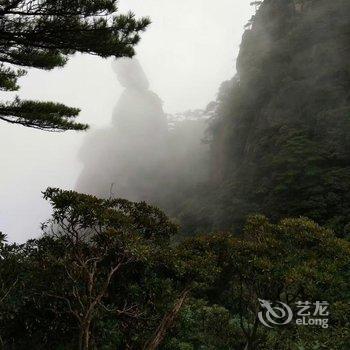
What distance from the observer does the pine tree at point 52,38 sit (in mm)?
8359

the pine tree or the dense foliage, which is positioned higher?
the pine tree

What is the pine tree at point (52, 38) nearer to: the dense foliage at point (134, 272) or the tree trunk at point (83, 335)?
the dense foliage at point (134, 272)

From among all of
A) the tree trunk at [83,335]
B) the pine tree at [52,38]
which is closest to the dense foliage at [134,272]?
the tree trunk at [83,335]

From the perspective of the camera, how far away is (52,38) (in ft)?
29.5

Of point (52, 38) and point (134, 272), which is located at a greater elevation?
point (52, 38)

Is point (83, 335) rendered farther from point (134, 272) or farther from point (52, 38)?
point (52, 38)

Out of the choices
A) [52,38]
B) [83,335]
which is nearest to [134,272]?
[83,335]

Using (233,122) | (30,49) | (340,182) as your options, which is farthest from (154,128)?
(30,49)

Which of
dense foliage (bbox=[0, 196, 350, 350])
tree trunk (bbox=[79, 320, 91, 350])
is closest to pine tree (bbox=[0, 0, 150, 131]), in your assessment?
dense foliage (bbox=[0, 196, 350, 350])

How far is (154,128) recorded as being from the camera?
60.4 metres

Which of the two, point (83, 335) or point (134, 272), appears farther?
point (134, 272)

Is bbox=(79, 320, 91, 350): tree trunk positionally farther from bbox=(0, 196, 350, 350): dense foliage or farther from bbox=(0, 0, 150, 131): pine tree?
bbox=(0, 0, 150, 131): pine tree

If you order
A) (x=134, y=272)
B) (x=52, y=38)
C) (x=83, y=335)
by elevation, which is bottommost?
(x=83, y=335)

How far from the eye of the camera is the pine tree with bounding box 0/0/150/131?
27.4 ft
